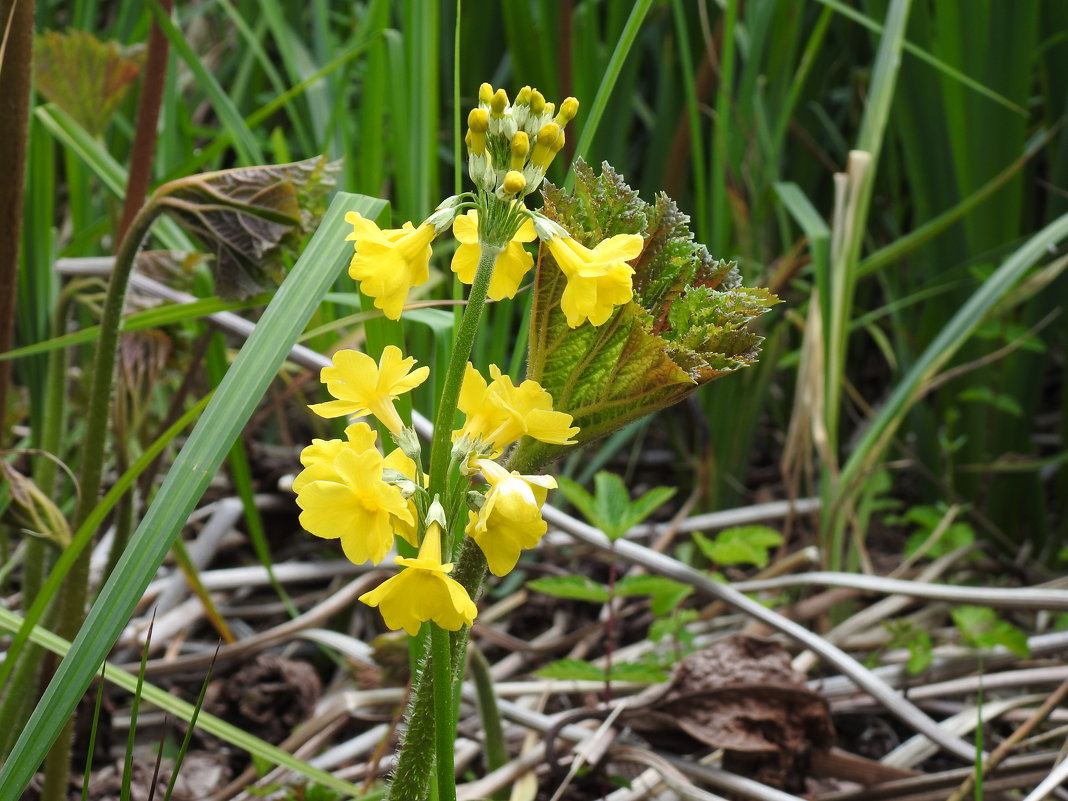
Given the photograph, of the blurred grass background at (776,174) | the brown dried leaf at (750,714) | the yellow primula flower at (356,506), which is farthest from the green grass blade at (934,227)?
the yellow primula flower at (356,506)

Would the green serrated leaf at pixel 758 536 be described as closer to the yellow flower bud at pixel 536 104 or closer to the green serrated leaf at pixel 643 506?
the green serrated leaf at pixel 643 506

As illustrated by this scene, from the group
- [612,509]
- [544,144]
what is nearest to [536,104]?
[544,144]

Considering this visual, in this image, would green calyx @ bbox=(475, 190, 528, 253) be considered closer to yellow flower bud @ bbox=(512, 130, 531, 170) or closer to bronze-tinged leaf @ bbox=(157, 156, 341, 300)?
yellow flower bud @ bbox=(512, 130, 531, 170)

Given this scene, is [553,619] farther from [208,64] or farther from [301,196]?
[208,64]

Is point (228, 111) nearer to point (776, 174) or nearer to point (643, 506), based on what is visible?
point (643, 506)

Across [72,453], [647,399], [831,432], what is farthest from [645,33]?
[647,399]

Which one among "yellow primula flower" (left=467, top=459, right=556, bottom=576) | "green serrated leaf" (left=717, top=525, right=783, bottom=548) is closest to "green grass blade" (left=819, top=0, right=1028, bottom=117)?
"green serrated leaf" (left=717, top=525, right=783, bottom=548)

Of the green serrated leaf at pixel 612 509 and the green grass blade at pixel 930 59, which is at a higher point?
the green grass blade at pixel 930 59
